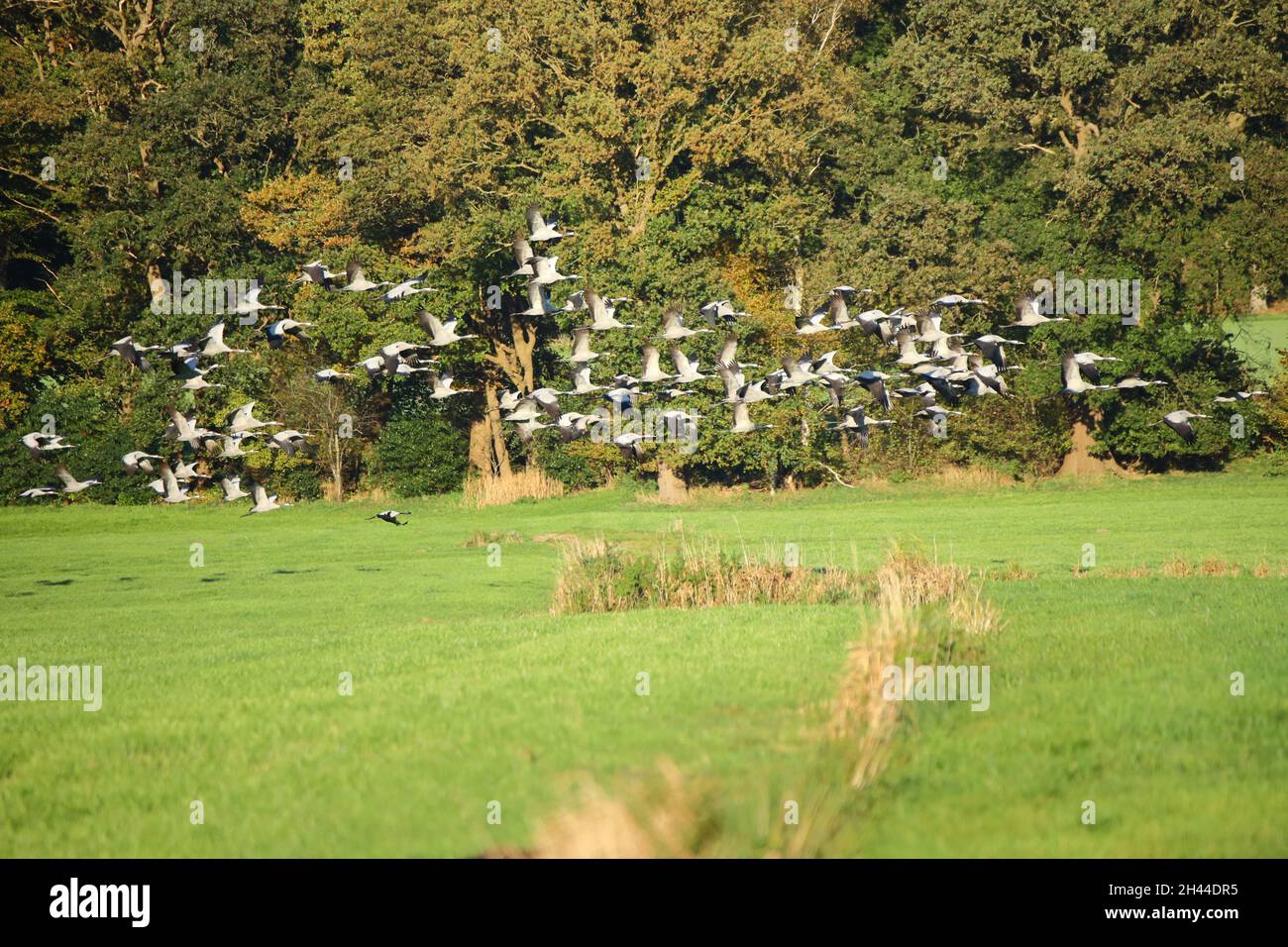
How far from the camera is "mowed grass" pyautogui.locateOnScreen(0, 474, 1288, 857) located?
46.1 ft

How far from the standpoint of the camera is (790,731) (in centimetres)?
1686

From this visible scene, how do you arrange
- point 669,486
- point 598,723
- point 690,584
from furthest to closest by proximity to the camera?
point 669,486
point 690,584
point 598,723

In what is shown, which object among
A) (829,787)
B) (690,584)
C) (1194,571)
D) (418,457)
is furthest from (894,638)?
(418,457)

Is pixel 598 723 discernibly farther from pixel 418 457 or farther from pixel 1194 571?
pixel 418 457

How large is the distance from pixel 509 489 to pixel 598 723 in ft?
144

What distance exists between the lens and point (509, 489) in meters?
Answer: 61.1

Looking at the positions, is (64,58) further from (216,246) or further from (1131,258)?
(1131,258)

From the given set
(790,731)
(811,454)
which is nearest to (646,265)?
(811,454)

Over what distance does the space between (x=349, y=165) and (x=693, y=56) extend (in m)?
16.7

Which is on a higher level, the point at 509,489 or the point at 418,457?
the point at 418,457

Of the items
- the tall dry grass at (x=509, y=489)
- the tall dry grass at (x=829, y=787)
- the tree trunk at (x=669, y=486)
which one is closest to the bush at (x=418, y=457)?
the tall dry grass at (x=509, y=489)

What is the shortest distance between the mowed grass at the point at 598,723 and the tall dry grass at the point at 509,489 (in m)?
22.2

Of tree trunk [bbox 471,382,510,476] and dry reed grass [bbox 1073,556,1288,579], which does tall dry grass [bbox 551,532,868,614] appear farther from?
tree trunk [bbox 471,382,510,476]

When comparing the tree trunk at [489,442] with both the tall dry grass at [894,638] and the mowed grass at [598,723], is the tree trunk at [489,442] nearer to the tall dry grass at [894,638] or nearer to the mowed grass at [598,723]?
the mowed grass at [598,723]
